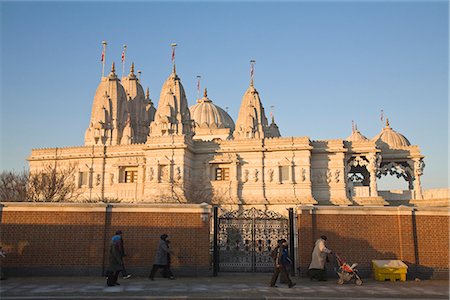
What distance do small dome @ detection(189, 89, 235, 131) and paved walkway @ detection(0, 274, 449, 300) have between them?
188 feet

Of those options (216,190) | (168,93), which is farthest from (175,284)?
(168,93)

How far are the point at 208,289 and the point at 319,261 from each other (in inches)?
179

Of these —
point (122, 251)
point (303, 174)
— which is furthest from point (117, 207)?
point (303, 174)

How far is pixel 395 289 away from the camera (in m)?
14.5

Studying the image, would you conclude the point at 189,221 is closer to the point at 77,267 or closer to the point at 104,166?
the point at 77,267

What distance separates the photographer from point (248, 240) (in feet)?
63.7

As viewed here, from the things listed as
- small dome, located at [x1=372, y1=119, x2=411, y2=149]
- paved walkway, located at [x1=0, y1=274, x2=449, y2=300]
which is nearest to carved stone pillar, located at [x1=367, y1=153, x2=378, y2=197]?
small dome, located at [x1=372, y1=119, x2=411, y2=149]

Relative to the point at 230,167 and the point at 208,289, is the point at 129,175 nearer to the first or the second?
the point at 230,167

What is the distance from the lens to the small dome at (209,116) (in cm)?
7338

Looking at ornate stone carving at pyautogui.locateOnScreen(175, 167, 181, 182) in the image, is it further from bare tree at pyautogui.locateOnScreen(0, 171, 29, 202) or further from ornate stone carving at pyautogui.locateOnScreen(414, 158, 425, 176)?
ornate stone carving at pyautogui.locateOnScreen(414, 158, 425, 176)

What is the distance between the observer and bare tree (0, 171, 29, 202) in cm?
4183

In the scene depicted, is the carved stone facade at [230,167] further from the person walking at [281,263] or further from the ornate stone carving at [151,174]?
the person walking at [281,263]

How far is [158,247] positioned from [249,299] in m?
5.16

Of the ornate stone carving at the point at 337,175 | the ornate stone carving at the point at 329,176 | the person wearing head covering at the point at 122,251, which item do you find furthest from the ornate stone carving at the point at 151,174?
the person wearing head covering at the point at 122,251
